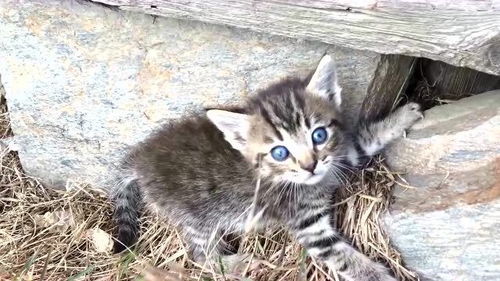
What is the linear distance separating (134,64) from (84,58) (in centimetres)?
20

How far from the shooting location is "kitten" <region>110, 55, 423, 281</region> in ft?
8.94

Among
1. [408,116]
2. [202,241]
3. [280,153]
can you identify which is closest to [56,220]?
[202,241]

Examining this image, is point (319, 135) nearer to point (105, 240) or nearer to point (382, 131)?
point (382, 131)

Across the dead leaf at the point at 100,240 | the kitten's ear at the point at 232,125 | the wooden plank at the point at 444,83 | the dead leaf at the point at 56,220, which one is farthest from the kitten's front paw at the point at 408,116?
the dead leaf at the point at 56,220

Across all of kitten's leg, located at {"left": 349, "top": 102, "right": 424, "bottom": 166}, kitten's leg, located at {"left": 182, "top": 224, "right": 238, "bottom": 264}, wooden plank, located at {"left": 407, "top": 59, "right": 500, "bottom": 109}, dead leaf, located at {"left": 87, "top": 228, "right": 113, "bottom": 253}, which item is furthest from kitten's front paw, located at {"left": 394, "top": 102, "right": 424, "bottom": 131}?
dead leaf, located at {"left": 87, "top": 228, "right": 113, "bottom": 253}

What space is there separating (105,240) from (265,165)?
755 mm

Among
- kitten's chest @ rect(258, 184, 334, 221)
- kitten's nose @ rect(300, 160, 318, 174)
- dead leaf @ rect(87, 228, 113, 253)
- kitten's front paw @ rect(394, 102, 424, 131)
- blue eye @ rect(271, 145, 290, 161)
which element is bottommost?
dead leaf @ rect(87, 228, 113, 253)

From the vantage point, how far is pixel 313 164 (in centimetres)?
267

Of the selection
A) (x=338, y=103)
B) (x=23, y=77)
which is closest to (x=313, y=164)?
(x=338, y=103)

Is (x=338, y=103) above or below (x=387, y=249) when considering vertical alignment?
above

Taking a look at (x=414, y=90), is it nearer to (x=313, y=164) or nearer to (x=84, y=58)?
(x=313, y=164)

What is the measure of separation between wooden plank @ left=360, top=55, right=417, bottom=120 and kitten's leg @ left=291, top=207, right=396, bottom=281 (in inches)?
16.7

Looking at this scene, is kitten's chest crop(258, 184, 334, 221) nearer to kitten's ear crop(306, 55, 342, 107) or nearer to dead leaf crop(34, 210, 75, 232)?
kitten's ear crop(306, 55, 342, 107)

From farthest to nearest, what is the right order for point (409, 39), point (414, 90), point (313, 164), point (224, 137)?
point (414, 90), point (224, 137), point (313, 164), point (409, 39)
